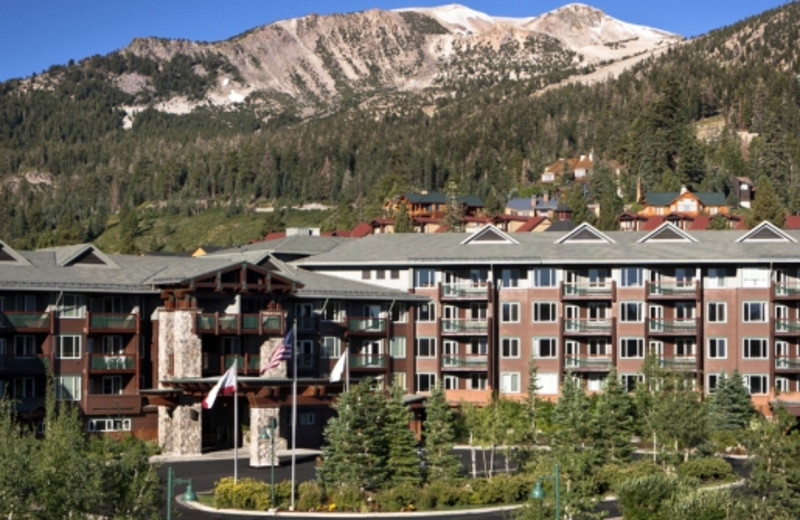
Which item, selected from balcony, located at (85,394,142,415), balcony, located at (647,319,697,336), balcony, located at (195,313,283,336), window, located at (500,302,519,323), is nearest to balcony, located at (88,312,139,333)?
balcony, located at (85,394,142,415)

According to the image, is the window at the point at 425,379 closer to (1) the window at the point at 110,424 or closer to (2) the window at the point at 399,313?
(2) the window at the point at 399,313

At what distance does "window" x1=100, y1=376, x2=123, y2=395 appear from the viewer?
82.2 metres

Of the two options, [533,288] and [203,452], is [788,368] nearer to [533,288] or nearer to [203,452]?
[533,288]

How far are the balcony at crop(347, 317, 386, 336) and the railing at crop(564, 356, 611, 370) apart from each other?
42.2 ft

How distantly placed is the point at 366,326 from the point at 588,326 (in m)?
15.0

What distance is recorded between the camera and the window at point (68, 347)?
81.2 meters

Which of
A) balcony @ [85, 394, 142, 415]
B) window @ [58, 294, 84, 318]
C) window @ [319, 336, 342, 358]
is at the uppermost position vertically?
window @ [58, 294, 84, 318]

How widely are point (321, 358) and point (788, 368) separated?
96.5 feet

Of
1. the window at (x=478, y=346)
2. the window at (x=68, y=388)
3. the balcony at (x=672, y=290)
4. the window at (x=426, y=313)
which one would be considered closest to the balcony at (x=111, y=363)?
the window at (x=68, y=388)

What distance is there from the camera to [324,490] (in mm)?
61594

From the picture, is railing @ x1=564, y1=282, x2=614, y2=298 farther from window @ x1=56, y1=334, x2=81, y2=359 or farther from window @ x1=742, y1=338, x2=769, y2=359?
window @ x1=56, y1=334, x2=81, y2=359

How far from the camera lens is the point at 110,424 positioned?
268 feet

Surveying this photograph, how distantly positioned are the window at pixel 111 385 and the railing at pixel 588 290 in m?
30.2

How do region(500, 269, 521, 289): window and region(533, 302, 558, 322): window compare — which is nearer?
region(533, 302, 558, 322): window
